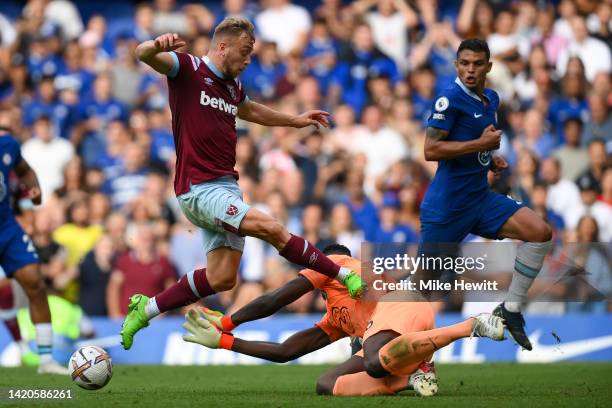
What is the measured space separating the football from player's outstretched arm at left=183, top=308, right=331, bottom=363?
0.81 metres

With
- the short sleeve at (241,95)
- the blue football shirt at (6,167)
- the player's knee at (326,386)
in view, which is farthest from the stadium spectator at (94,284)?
the player's knee at (326,386)

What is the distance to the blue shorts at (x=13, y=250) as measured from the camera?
11.8 metres

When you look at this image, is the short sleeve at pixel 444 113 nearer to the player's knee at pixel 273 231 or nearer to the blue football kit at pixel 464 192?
the blue football kit at pixel 464 192

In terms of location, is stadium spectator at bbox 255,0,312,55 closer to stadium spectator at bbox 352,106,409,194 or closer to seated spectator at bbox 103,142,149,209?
stadium spectator at bbox 352,106,409,194

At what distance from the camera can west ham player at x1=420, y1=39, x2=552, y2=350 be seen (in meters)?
10.0

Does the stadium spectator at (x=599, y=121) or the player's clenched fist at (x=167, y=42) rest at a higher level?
the player's clenched fist at (x=167, y=42)

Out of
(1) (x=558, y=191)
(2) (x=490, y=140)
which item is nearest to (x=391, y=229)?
(1) (x=558, y=191)

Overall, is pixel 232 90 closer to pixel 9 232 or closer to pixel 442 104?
pixel 442 104

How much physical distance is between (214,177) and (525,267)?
2.96m

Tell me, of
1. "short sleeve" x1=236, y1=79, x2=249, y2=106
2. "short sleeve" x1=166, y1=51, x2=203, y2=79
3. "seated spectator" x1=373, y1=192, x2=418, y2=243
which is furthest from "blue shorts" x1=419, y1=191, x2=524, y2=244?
"seated spectator" x1=373, y1=192, x2=418, y2=243

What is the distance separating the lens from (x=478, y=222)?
10.2m

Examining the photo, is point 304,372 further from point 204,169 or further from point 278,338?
point 204,169

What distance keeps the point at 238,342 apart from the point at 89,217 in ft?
24.4

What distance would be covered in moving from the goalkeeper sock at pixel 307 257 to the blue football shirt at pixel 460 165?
1.28 metres
